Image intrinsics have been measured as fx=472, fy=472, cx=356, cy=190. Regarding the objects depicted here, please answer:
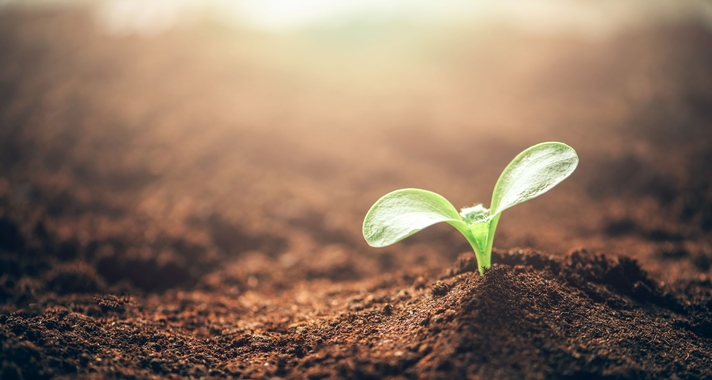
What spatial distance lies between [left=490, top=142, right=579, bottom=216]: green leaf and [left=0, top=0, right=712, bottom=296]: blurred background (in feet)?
2.09

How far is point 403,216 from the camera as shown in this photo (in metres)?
1.20

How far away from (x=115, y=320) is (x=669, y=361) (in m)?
1.54

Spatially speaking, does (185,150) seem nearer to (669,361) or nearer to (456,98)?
(456,98)

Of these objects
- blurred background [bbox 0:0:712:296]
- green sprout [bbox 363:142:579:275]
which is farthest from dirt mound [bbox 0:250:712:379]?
blurred background [bbox 0:0:712:296]

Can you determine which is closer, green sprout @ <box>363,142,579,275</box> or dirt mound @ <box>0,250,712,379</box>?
dirt mound @ <box>0,250,712,379</box>

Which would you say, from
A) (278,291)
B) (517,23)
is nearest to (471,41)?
(517,23)

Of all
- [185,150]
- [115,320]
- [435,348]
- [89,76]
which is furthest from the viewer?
[89,76]

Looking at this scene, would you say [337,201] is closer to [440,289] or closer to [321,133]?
[321,133]

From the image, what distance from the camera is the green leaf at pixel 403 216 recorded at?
3.75ft

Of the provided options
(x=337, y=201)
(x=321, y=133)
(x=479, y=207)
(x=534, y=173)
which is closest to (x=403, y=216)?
(x=479, y=207)

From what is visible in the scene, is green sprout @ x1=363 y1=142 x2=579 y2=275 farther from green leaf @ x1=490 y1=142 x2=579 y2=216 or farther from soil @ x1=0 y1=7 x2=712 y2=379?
soil @ x1=0 y1=7 x2=712 y2=379

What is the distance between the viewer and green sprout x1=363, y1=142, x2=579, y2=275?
116cm

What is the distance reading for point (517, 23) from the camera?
208 inches

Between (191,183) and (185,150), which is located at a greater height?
(185,150)
